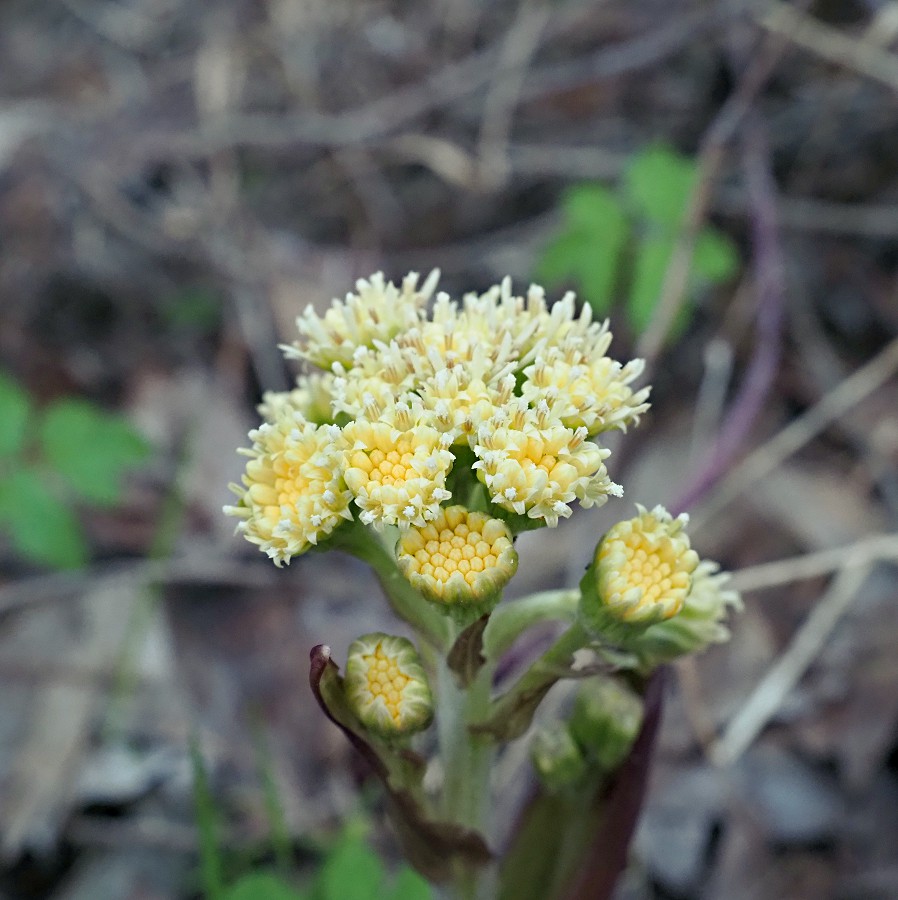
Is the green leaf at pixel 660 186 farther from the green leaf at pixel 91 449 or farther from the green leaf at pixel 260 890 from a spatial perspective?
the green leaf at pixel 260 890

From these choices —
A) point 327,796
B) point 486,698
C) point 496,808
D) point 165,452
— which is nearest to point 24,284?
point 165,452

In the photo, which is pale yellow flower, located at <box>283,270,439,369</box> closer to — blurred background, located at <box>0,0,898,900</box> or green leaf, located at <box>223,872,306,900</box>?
blurred background, located at <box>0,0,898,900</box>

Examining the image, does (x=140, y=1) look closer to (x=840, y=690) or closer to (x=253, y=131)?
(x=253, y=131)

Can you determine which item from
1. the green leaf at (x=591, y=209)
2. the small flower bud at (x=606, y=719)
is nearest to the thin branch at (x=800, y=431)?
the green leaf at (x=591, y=209)

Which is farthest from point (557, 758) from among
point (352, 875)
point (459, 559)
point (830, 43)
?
point (830, 43)

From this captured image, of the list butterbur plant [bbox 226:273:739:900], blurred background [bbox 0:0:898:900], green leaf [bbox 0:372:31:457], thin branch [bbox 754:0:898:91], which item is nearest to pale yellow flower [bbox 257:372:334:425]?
butterbur plant [bbox 226:273:739:900]
